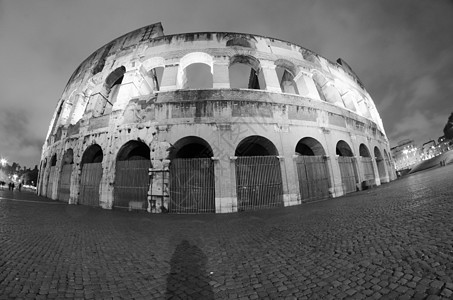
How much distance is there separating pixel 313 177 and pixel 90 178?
11.7 meters

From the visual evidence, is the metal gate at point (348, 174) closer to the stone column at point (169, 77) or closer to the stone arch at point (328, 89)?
the stone arch at point (328, 89)

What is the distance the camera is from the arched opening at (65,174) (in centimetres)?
1069

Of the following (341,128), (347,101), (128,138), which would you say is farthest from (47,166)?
(347,101)

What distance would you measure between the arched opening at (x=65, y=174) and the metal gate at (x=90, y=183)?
2011 millimetres

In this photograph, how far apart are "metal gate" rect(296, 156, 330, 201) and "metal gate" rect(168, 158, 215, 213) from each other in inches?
172

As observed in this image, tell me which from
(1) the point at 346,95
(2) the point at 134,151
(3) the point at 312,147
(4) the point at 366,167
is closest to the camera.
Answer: (2) the point at 134,151

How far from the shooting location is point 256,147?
9.80 m

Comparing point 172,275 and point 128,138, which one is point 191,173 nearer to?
point 128,138

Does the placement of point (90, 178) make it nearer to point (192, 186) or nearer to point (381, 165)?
point (192, 186)

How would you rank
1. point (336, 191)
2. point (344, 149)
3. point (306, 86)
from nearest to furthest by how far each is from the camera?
point (336, 191), point (306, 86), point (344, 149)

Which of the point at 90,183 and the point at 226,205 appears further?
the point at 90,183

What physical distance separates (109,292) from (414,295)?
3.05 m

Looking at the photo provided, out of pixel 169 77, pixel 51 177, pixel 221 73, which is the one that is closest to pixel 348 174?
pixel 221 73

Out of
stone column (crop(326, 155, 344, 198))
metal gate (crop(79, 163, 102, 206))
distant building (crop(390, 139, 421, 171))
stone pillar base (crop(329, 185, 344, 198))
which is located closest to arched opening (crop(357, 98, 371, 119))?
stone column (crop(326, 155, 344, 198))
